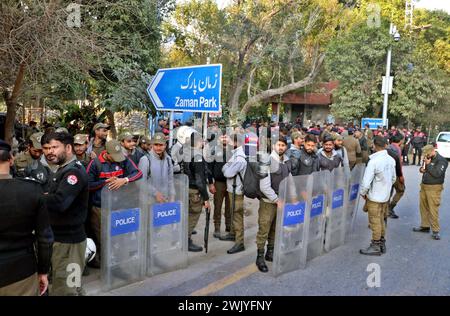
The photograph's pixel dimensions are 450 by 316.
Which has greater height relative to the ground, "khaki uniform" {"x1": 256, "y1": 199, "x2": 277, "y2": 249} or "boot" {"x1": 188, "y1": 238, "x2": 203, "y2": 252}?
"khaki uniform" {"x1": 256, "y1": 199, "x2": 277, "y2": 249}

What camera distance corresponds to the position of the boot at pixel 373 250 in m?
5.64

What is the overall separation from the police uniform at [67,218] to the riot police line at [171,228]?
50 centimetres

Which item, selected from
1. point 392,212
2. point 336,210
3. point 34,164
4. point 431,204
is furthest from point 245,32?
point 34,164

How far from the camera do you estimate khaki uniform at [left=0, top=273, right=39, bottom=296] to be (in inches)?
102

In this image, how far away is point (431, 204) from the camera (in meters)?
6.64

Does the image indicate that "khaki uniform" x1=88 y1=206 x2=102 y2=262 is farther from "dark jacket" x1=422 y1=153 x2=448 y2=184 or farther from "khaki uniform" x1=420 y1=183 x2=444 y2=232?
"dark jacket" x1=422 y1=153 x2=448 y2=184

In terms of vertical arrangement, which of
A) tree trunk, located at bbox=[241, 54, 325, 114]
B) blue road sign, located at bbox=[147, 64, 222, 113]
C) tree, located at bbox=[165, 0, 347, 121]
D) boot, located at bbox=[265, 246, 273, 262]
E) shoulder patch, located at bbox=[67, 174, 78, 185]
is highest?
tree, located at bbox=[165, 0, 347, 121]

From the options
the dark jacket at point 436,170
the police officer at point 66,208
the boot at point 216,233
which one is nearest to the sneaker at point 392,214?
the dark jacket at point 436,170

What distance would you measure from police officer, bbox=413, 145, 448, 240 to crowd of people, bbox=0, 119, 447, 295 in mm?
15

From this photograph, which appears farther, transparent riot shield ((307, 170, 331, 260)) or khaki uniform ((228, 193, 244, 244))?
khaki uniform ((228, 193, 244, 244))

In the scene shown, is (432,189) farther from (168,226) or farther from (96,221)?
(96,221)

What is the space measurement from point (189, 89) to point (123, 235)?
2.42 meters

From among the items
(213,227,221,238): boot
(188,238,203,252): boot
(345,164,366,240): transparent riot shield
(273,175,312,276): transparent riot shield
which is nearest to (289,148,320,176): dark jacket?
(345,164,366,240): transparent riot shield

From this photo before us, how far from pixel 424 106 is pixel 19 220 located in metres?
25.8
